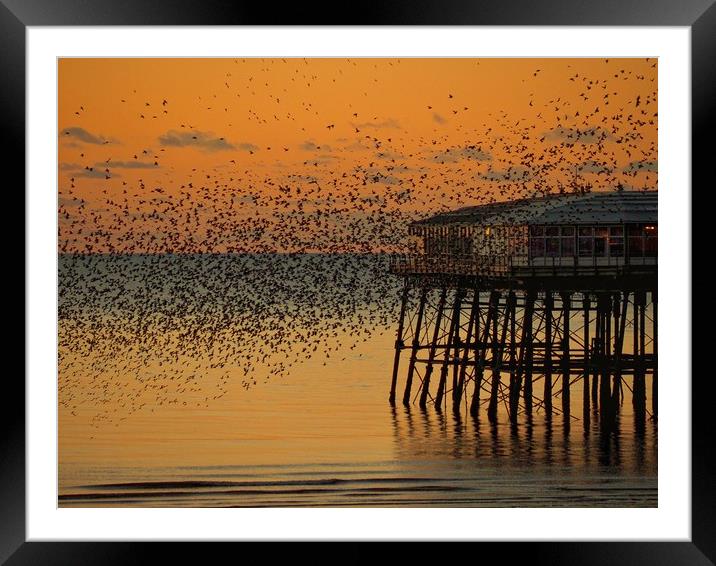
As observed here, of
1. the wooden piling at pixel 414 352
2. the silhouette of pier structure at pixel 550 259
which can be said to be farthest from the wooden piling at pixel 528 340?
the wooden piling at pixel 414 352

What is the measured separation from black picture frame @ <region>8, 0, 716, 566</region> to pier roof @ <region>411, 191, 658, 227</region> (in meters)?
11.4

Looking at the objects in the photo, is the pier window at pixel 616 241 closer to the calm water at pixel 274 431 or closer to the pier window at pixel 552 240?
the pier window at pixel 552 240

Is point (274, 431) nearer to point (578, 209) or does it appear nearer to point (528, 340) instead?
point (528, 340)

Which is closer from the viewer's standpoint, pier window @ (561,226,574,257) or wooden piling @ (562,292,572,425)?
pier window @ (561,226,574,257)

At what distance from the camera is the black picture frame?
35.1ft

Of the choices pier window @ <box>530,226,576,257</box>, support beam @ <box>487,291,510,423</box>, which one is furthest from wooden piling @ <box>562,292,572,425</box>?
pier window @ <box>530,226,576,257</box>

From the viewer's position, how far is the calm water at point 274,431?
66.8 ft

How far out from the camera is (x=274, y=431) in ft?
91.8

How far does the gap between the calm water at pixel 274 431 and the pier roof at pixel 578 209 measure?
12.8 ft

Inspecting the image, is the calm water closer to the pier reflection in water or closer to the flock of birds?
the pier reflection in water

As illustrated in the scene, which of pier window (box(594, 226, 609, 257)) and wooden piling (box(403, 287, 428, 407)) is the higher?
pier window (box(594, 226, 609, 257))
